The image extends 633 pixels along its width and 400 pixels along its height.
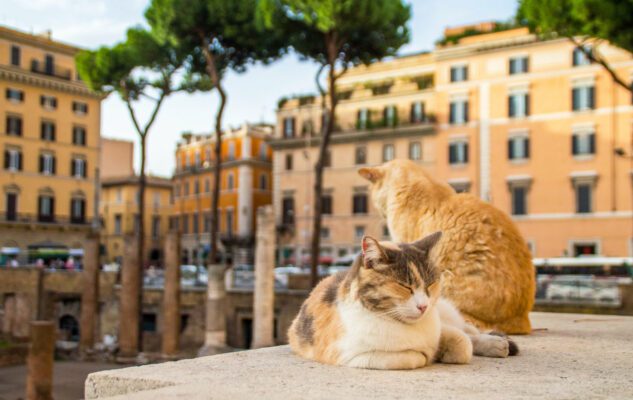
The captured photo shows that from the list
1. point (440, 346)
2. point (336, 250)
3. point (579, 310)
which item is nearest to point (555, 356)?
point (440, 346)

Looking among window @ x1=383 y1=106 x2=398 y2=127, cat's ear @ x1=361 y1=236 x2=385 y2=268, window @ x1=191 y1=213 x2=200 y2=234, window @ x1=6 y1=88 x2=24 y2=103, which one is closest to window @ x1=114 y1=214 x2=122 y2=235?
window @ x1=191 y1=213 x2=200 y2=234

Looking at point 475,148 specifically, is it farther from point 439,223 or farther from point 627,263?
point 439,223

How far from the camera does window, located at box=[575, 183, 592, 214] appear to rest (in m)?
32.7

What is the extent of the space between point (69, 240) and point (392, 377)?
41.5 metres

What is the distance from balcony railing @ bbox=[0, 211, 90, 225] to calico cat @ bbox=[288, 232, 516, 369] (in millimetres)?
39149

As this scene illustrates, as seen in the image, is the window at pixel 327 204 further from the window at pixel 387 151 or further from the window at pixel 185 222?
the window at pixel 185 222

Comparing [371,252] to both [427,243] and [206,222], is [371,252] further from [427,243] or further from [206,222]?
[206,222]

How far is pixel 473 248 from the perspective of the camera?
4535mm

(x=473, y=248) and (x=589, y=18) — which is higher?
(x=589, y=18)

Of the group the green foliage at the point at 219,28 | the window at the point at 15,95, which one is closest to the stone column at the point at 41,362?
the green foliage at the point at 219,28

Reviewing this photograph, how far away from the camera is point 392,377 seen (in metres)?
2.95

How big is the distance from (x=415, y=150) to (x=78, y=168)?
19.9m

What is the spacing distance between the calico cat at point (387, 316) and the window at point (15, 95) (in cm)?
4050

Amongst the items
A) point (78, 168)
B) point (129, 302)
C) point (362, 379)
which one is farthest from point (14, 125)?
point (362, 379)
